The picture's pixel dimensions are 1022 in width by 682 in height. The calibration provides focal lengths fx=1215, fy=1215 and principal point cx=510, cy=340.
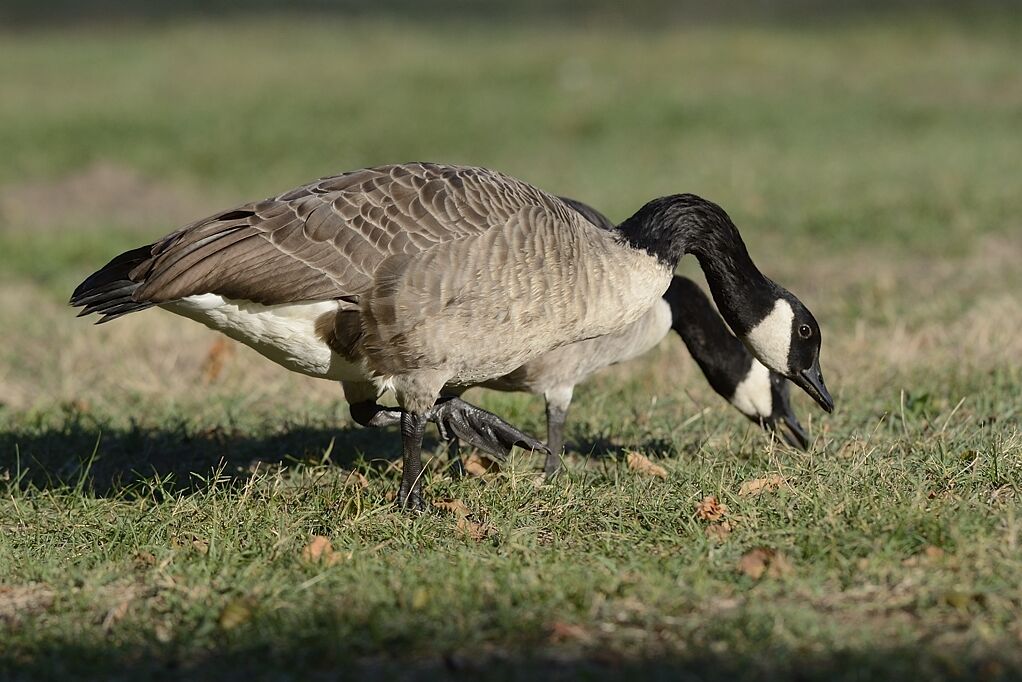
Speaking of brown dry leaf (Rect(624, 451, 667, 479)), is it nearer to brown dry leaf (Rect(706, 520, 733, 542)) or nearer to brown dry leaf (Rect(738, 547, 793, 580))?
brown dry leaf (Rect(706, 520, 733, 542))

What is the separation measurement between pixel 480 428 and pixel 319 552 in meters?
1.11

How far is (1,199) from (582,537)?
10553 millimetres

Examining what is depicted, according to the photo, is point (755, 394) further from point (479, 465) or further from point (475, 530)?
point (475, 530)

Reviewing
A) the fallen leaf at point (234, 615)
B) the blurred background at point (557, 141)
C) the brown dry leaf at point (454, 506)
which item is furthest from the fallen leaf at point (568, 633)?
the blurred background at point (557, 141)

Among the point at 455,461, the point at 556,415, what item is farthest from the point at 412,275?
the point at 556,415

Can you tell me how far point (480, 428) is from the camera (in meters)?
5.08

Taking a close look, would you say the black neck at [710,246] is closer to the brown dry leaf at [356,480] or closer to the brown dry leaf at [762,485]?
the brown dry leaf at [762,485]

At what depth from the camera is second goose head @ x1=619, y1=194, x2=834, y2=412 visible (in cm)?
483

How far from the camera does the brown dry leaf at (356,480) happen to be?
5.10 m

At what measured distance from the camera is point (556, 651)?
3.47m

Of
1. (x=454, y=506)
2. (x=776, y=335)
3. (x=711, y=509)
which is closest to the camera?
(x=711, y=509)

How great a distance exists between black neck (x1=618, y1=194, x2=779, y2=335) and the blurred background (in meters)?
1.38

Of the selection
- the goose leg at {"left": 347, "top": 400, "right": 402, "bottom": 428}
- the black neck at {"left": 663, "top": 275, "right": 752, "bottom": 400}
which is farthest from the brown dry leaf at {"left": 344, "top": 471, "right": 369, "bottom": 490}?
the black neck at {"left": 663, "top": 275, "right": 752, "bottom": 400}

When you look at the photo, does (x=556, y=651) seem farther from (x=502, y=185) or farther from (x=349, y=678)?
(x=502, y=185)
